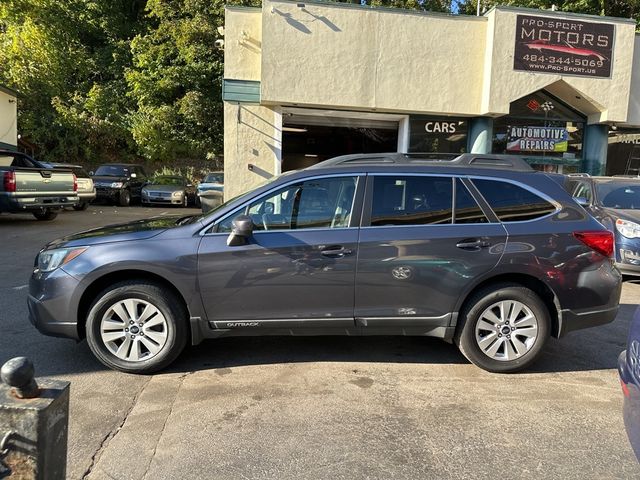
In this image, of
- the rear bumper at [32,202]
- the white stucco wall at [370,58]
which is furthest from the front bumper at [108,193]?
the white stucco wall at [370,58]

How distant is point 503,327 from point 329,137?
49.3 feet

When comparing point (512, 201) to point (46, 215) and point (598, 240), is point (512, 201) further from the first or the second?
point (46, 215)

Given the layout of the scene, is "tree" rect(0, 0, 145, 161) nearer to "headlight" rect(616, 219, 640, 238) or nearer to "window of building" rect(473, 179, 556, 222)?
"headlight" rect(616, 219, 640, 238)

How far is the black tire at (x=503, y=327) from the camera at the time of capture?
4344mm

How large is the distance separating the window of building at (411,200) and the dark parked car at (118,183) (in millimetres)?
18059

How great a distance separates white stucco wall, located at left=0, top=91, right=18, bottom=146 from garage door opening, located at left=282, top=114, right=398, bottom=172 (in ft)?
41.1

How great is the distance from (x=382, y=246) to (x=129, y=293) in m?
2.07

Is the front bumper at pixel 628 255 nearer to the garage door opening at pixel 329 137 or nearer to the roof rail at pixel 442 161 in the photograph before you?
the roof rail at pixel 442 161

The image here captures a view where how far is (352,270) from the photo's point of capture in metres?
4.21

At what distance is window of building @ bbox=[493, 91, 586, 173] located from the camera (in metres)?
14.1

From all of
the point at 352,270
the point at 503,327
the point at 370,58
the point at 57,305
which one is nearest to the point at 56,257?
the point at 57,305

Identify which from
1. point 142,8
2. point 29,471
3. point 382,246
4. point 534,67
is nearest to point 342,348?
point 382,246

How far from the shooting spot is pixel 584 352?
199 inches

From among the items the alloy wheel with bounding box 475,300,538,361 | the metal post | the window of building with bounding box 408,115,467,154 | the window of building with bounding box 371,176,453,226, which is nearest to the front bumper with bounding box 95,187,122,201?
the window of building with bounding box 408,115,467,154
